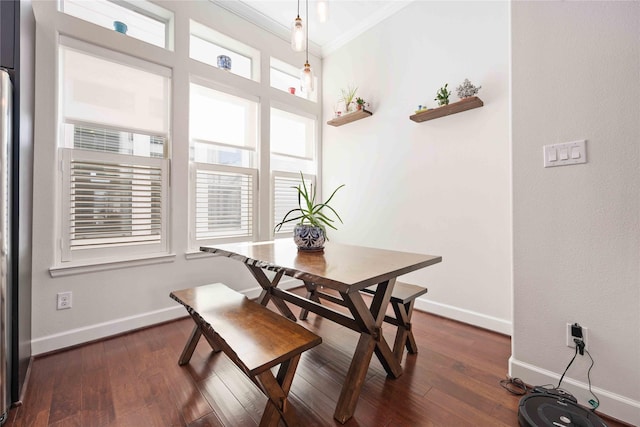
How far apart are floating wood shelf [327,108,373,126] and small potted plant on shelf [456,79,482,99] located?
1033 mm

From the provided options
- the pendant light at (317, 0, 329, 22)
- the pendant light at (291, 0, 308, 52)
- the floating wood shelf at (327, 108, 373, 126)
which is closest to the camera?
the pendant light at (317, 0, 329, 22)

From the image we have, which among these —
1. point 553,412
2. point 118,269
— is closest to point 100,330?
point 118,269

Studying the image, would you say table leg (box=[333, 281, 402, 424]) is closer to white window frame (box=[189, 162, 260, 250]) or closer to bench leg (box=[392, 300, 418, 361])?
bench leg (box=[392, 300, 418, 361])

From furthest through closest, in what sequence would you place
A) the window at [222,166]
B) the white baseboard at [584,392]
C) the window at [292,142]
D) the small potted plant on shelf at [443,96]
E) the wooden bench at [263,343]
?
the window at [292,142] < the window at [222,166] < the small potted plant on shelf at [443,96] < the white baseboard at [584,392] < the wooden bench at [263,343]

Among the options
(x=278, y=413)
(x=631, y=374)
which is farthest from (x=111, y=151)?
(x=631, y=374)

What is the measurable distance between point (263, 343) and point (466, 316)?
2.10 meters

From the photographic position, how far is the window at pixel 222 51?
2.97 meters

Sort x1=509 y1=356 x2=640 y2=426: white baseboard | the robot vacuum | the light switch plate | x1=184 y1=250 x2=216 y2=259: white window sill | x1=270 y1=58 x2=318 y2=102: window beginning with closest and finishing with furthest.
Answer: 1. the robot vacuum
2. x1=509 y1=356 x2=640 y2=426: white baseboard
3. the light switch plate
4. x1=184 y1=250 x2=216 y2=259: white window sill
5. x1=270 y1=58 x2=318 y2=102: window

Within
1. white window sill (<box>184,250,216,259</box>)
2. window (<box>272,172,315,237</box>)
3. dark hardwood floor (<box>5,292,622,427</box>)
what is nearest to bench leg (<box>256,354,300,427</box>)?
dark hardwood floor (<box>5,292,622,427</box>)

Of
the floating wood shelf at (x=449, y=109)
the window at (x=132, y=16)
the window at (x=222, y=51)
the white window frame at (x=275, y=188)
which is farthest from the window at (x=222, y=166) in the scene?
the floating wood shelf at (x=449, y=109)

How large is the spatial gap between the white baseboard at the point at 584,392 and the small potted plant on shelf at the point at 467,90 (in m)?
2.05

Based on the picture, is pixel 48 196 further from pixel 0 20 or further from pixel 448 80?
pixel 448 80

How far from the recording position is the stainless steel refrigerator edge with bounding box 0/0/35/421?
133 centimetres

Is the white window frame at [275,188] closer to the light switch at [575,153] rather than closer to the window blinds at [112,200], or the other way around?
the window blinds at [112,200]
